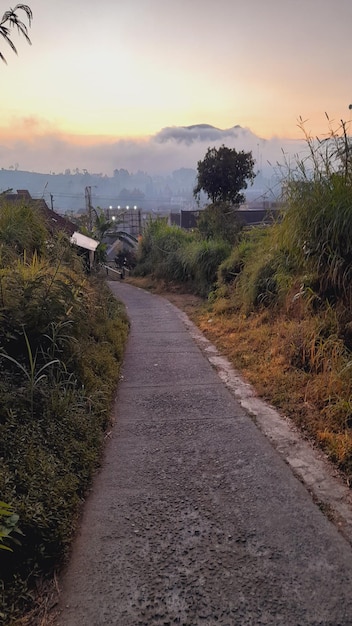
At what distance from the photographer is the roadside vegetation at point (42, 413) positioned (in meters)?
2.08

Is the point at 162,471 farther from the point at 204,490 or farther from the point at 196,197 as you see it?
the point at 196,197

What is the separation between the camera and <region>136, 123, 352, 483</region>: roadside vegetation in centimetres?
373

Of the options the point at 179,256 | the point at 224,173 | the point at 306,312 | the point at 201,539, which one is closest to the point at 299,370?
the point at 306,312

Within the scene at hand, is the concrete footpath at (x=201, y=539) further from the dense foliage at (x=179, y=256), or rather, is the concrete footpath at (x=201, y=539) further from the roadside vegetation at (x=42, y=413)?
the dense foliage at (x=179, y=256)

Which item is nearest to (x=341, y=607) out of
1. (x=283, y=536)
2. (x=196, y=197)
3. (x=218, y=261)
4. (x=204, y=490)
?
(x=283, y=536)

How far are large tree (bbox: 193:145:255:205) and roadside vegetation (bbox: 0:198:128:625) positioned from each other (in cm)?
1111

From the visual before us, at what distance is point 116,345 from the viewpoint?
5867mm

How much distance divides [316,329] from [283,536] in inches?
108

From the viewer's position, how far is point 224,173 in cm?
1570

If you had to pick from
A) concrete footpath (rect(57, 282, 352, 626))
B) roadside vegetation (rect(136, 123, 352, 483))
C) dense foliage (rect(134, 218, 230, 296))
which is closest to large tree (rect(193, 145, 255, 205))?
dense foliage (rect(134, 218, 230, 296))

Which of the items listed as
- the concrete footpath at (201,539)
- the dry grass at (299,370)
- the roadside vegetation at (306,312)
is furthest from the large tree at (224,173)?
the concrete footpath at (201,539)

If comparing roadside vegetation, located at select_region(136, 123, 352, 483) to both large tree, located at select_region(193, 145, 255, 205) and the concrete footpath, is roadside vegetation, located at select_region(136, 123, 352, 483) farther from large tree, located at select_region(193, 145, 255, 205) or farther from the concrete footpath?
large tree, located at select_region(193, 145, 255, 205)

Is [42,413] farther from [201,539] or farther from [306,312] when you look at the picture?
[306,312]

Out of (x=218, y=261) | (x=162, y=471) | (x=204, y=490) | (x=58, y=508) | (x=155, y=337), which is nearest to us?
(x=58, y=508)
